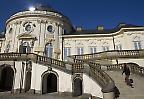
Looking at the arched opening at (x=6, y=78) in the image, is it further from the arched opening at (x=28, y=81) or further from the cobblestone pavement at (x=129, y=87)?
the cobblestone pavement at (x=129, y=87)

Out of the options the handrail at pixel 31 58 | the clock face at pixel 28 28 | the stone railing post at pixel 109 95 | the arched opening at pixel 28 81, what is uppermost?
the clock face at pixel 28 28

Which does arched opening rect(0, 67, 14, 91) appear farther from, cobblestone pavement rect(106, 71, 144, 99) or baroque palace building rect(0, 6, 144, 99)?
cobblestone pavement rect(106, 71, 144, 99)

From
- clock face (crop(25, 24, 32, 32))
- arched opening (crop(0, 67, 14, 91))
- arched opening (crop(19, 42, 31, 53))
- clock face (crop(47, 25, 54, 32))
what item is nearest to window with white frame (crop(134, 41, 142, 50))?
clock face (crop(47, 25, 54, 32))

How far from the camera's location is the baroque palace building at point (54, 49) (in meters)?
21.1

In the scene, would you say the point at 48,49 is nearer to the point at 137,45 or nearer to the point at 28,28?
the point at 28,28

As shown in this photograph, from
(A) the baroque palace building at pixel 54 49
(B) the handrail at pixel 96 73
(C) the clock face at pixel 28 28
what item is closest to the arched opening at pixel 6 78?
(A) the baroque palace building at pixel 54 49

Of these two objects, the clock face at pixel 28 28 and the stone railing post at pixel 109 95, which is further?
the clock face at pixel 28 28

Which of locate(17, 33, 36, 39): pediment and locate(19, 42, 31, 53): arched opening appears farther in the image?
locate(17, 33, 36, 39): pediment

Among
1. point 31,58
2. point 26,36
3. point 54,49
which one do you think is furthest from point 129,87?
point 26,36

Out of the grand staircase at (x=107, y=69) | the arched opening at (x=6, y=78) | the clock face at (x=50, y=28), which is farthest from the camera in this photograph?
the clock face at (x=50, y=28)

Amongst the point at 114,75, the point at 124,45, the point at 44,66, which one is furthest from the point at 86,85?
the point at 124,45

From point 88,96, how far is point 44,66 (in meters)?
5.54

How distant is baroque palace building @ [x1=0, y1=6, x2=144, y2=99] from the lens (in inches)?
829

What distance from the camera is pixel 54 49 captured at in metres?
33.9
